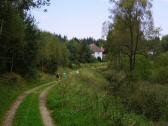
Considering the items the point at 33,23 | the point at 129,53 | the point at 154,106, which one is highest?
the point at 33,23

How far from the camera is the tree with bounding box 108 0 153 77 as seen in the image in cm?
4416

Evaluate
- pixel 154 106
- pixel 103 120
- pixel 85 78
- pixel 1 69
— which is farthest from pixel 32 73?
pixel 103 120

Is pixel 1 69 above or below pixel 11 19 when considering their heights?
below

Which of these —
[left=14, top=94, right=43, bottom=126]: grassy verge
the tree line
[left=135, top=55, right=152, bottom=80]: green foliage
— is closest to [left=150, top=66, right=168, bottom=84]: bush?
[left=135, top=55, right=152, bottom=80]: green foliage

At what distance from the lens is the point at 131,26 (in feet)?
146

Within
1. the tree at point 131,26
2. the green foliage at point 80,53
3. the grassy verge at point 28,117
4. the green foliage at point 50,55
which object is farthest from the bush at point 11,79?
the green foliage at point 80,53

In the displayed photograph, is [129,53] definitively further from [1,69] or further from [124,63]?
[1,69]

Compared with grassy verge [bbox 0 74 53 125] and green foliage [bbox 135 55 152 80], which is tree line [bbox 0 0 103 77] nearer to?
grassy verge [bbox 0 74 53 125]

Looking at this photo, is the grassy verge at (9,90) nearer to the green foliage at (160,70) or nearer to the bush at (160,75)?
the bush at (160,75)

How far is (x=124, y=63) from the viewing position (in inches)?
1984

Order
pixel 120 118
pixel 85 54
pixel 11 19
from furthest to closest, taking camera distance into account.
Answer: pixel 85 54
pixel 11 19
pixel 120 118

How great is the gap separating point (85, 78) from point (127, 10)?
10.1 m

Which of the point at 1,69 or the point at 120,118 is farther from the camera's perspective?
the point at 1,69

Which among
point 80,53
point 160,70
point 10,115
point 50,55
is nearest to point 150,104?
point 10,115
